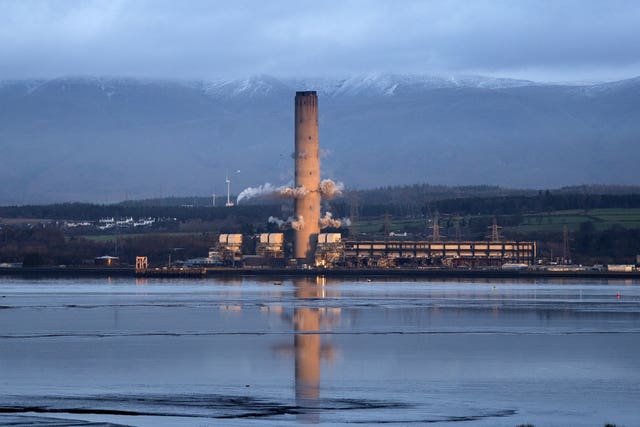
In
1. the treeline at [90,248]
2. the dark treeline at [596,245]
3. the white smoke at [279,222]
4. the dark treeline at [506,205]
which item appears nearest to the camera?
the white smoke at [279,222]

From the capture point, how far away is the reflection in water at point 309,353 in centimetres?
2995

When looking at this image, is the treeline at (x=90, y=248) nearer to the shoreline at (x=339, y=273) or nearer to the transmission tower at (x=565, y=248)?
the shoreline at (x=339, y=273)

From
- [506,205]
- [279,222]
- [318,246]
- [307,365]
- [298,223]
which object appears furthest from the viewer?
[506,205]

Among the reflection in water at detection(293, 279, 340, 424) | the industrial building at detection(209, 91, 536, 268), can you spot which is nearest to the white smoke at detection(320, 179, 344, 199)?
the industrial building at detection(209, 91, 536, 268)

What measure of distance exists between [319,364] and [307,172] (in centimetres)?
8391

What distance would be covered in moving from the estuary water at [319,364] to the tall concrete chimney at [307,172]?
54374 millimetres

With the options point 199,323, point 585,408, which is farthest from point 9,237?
point 585,408

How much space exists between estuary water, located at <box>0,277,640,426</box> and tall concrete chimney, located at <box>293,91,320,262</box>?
5437 centimetres

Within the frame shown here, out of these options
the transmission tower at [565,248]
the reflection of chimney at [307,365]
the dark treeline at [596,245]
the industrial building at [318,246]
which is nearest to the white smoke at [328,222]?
the industrial building at [318,246]

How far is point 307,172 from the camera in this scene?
4776 inches

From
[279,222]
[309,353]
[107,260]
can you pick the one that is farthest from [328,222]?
[309,353]

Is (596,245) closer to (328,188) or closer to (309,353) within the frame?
(328,188)

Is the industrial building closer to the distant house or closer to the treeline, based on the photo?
the distant house

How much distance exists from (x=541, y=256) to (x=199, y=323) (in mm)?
91059
